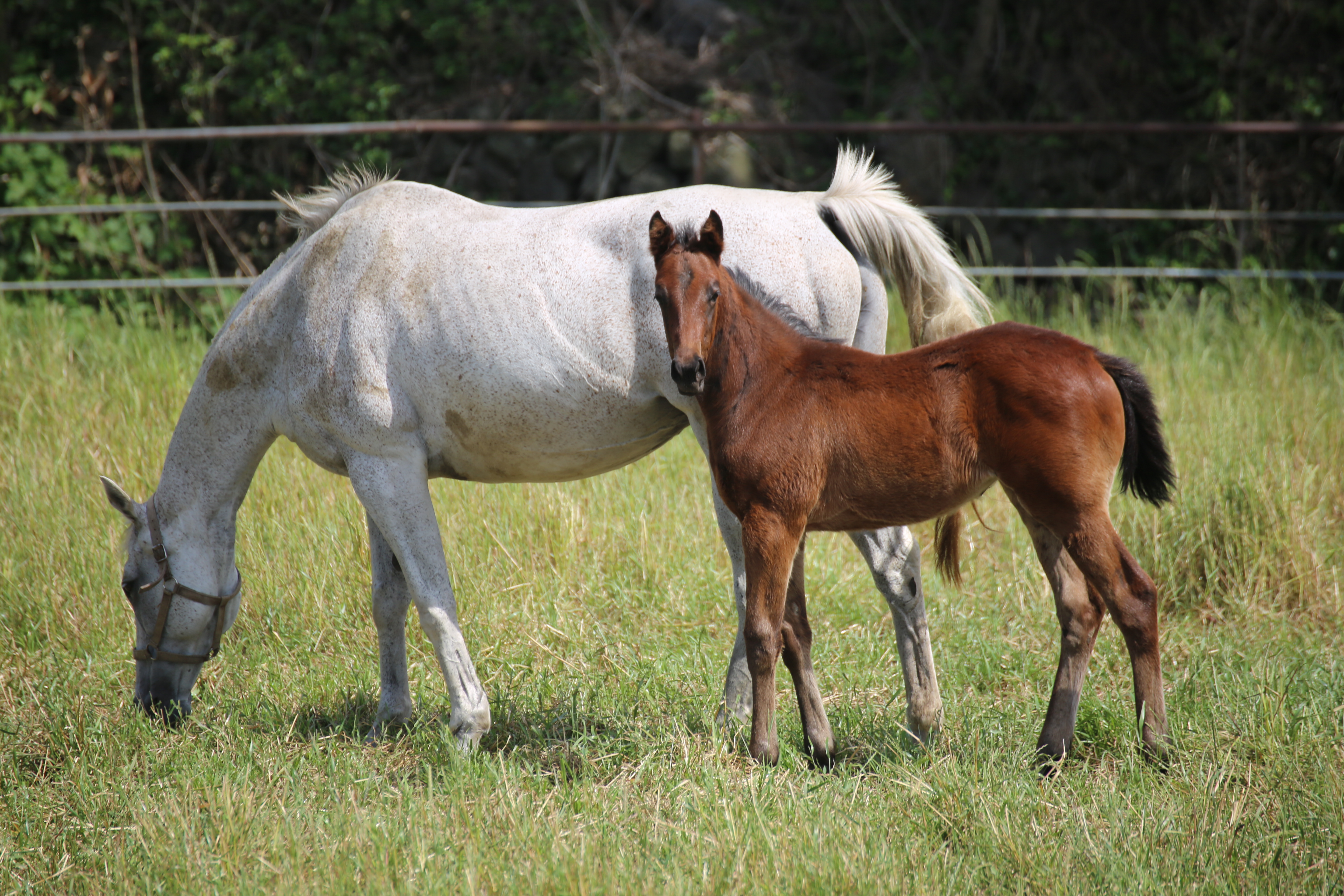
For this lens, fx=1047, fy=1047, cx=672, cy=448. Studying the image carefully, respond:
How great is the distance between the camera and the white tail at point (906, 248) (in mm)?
3658

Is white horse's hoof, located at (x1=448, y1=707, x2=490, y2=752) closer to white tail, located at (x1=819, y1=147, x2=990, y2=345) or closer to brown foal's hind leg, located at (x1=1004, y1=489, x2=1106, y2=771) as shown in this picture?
brown foal's hind leg, located at (x1=1004, y1=489, x2=1106, y2=771)

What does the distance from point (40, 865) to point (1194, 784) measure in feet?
11.1

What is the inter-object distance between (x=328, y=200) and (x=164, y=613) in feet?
5.43

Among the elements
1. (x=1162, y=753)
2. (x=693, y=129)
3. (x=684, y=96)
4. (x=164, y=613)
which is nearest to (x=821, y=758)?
(x=1162, y=753)

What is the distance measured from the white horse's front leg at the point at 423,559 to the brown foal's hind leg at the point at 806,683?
3.46 feet

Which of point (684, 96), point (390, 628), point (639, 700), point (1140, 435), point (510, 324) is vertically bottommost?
point (639, 700)

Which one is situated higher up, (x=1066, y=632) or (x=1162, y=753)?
(x=1066, y=632)

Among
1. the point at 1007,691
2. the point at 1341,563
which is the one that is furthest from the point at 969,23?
the point at 1007,691

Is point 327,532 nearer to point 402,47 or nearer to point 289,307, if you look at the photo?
point 289,307

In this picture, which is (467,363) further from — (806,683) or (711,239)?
(806,683)

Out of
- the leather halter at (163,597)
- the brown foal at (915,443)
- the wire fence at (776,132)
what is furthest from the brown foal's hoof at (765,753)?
the wire fence at (776,132)

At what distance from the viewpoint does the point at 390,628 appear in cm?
395

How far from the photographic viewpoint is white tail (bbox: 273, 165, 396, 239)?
3949 mm

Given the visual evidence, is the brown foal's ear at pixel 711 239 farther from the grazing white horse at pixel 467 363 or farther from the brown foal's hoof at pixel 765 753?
the brown foal's hoof at pixel 765 753
